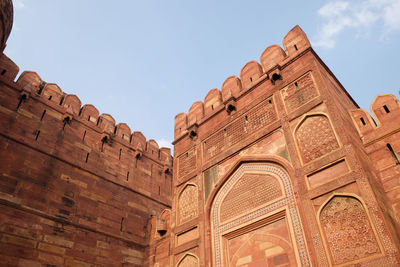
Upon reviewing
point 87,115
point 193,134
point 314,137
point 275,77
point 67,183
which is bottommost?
point 314,137

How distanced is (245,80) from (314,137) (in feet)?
9.94

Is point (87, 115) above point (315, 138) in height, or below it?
above

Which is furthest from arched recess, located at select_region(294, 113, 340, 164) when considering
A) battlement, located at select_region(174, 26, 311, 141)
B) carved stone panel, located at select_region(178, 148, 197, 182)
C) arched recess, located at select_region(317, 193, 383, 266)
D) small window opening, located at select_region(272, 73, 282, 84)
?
carved stone panel, located at select_region(178, 148, 197, 182)

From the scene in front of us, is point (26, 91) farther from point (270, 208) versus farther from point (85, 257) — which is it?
point (270, 208)

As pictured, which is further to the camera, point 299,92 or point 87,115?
point 87,115

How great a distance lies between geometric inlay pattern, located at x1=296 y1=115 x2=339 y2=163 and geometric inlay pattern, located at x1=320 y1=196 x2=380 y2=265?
961 mm

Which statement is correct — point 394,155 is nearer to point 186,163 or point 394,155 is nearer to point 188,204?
point 188,204

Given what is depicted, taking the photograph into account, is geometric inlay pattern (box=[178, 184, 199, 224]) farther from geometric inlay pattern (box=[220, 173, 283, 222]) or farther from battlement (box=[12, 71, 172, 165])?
battlement (box=[12, 71, 172, 165])

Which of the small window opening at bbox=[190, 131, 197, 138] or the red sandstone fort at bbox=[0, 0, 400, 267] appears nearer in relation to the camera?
the red sandstone fort at bbox=[0, 0, 400, 267]

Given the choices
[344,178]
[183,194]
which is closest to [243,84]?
[183,194]

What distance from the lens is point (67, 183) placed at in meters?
8.78

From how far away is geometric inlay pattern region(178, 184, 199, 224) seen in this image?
7672mm

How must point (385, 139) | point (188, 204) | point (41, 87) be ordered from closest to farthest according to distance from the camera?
point (385, 139) → point (188, 204) → point (41, 87)

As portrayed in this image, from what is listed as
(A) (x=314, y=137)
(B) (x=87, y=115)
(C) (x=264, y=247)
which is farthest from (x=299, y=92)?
(B) (x=87, y=115)
